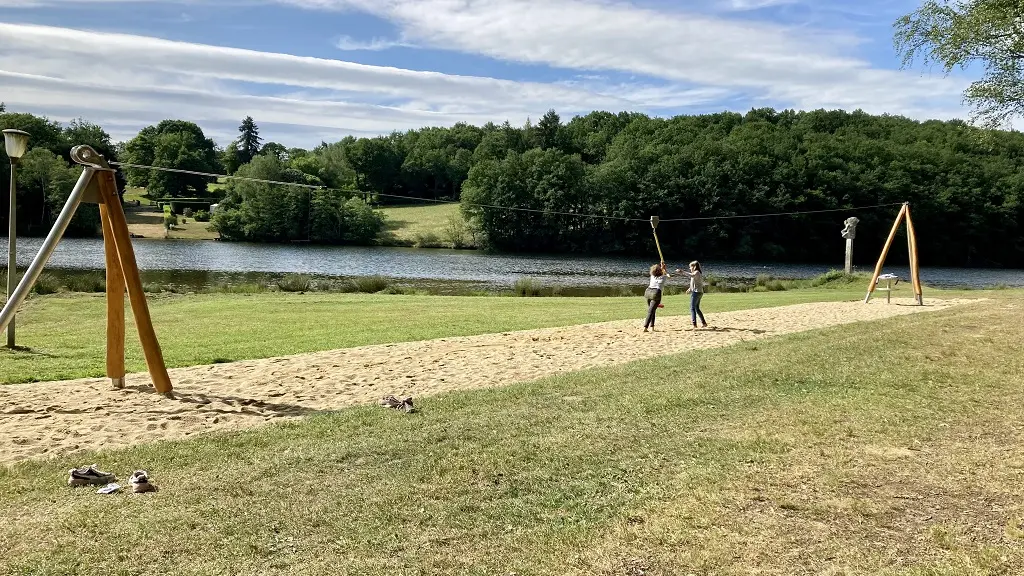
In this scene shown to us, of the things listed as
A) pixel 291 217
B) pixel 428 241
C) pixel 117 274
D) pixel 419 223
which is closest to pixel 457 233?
pixel 428 241

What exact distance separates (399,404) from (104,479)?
3275 millimetres

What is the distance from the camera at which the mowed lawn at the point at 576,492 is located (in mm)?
4344

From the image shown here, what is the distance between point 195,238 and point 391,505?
7674cm

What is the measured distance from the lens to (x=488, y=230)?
77.5 m

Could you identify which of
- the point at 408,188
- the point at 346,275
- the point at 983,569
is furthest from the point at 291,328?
the point at 408,188

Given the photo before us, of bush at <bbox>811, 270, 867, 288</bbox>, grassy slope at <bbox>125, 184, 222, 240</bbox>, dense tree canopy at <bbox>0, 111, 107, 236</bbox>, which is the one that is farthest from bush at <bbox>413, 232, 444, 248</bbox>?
bush at <bbox>811, 270, 867, 288</bbox>

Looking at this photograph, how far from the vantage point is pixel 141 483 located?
5621mm

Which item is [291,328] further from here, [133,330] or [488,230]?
[488,230]

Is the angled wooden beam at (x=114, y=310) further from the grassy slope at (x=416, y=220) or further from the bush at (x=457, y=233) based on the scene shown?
the grassy slope at (x=416, y=220)

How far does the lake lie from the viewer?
4391cm

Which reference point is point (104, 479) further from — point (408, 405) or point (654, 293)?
point (654, 293)

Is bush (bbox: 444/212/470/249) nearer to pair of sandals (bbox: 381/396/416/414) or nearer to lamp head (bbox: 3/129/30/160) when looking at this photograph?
lamp head (bbox: 3/129/30/160)

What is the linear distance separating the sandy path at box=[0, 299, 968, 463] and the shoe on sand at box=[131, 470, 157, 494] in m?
1.41

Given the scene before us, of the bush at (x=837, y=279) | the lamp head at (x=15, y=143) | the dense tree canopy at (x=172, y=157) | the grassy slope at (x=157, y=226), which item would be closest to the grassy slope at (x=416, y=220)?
the grassy slope at (x=157, y=226)
